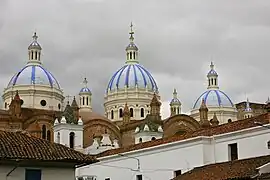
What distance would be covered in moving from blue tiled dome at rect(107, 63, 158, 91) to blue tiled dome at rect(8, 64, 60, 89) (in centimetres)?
780

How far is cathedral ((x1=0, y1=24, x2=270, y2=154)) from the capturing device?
4944 cm

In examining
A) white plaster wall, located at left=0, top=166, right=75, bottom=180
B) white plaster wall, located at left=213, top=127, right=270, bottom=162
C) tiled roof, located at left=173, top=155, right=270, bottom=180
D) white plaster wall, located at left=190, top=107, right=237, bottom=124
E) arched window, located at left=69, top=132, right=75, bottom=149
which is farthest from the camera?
white plaster wall, located at left=190, top=107, right=237, bottom=124

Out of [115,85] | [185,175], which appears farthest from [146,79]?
[185,175]

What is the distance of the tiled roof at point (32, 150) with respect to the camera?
61.7ft

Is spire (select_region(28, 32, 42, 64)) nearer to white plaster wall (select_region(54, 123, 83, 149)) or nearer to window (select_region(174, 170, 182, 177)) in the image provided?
white plaster wall (select_region(54, 123, 83, 149))

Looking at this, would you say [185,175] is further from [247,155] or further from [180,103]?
[180,103]

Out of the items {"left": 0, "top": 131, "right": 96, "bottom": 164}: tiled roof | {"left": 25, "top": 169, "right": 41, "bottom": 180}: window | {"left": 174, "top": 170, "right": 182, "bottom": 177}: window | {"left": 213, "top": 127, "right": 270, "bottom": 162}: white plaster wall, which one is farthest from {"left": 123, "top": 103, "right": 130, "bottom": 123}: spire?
{"left": 25, "top": 169, "right": 41, "bottom": 180}: window

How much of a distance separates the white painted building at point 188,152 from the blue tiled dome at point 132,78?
28.6m

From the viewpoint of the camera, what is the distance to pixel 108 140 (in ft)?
164

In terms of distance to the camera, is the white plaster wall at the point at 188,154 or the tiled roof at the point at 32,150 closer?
the tiled roof at the point at 32,150

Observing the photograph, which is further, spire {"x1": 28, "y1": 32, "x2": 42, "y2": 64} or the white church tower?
the white church tower

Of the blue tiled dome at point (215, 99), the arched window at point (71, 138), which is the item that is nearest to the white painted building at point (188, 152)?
the arched window at point (71, 138)

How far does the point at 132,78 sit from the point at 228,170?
4083cm

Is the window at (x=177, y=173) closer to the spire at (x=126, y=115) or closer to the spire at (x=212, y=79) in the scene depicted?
the spire at (x=126, y=115)
